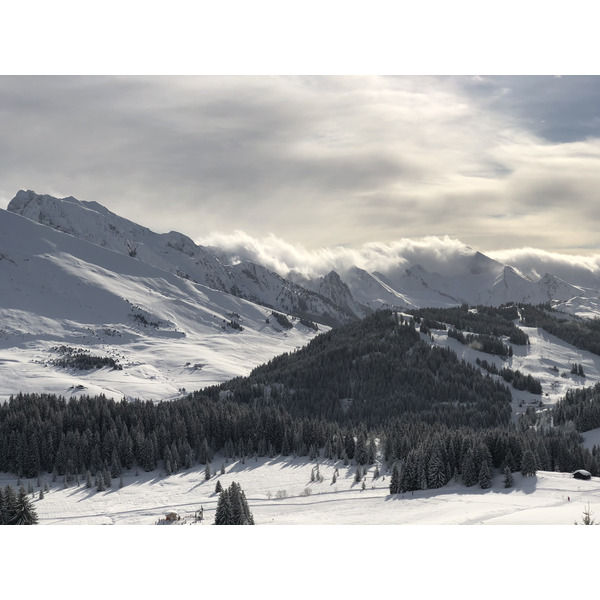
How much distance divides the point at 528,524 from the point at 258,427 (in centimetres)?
11135

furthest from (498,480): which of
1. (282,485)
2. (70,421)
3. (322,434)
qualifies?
(70,421)

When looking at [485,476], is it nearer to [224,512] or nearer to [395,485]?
[395,485]

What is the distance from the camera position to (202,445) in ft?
532

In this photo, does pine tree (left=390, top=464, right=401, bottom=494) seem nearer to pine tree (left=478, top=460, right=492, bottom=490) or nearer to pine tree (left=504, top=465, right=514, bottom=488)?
pine tree (left=478, top=460, right=492, bottom=490)

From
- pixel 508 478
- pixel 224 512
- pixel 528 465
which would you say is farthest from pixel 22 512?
pixel 528 465

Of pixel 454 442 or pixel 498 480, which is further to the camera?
pixel 454 442

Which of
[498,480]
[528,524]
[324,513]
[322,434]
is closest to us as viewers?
[528,524]

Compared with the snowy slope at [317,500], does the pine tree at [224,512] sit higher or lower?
higher

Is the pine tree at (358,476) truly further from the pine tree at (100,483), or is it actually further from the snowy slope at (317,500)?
the pine tree at (100,483)

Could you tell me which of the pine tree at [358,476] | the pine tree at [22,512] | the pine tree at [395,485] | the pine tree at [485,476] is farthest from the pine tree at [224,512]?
the pine tree at [358,476]

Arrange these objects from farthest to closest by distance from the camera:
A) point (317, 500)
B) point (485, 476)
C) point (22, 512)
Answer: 1. point (317, 500)
2. point (485, 476)
3. point (22, 512)

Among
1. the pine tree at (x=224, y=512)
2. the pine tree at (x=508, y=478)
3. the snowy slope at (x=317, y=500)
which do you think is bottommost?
the snowy slope at (x=317, y=500)

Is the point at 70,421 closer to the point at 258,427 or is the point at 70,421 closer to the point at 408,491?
the point at 258,427

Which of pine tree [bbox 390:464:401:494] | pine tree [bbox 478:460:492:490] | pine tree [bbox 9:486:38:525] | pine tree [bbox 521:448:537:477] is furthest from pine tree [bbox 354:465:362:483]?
pine tree [bbox 9:486:38:525]
